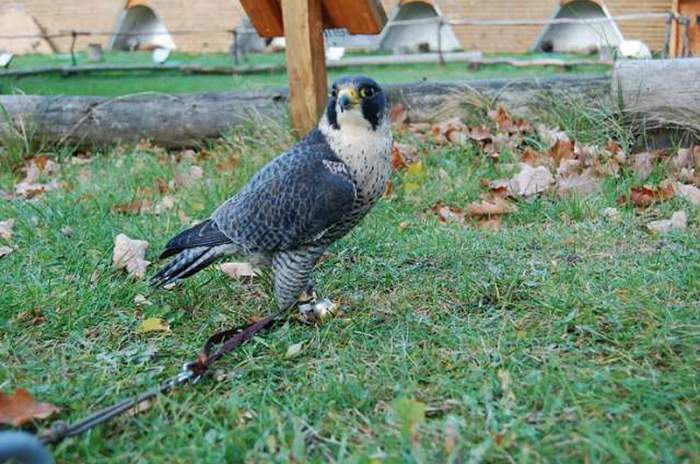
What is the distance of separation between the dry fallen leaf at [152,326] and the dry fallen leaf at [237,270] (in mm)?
498

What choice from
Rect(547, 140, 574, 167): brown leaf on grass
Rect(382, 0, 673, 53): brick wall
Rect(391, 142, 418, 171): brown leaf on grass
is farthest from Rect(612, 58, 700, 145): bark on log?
Rect(382, 0, 673, 53): brick wall

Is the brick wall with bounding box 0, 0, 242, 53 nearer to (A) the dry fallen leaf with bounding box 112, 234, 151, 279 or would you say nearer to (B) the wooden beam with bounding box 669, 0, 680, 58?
(B) the wooden beam with bounding box 669, 0, 680, 58

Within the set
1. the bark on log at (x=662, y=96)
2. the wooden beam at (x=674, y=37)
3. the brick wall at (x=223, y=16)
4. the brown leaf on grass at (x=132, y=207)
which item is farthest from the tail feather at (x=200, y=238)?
the brick wall at (x=223, y=16)

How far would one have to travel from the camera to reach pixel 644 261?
2752mm

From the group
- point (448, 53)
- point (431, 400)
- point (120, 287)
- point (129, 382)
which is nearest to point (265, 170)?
point (120, 287)

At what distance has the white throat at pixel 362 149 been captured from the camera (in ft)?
7.85

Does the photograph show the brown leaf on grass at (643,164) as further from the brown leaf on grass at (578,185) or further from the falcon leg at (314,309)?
the falcon leg at (314,309)

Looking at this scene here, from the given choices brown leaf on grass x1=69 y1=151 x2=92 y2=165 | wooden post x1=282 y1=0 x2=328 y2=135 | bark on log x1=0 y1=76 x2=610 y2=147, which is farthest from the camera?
brown leaf on grass x1=69 y1=151 x2=92 y2=165

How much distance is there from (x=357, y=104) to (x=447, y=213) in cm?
140

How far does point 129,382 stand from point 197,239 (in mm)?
644

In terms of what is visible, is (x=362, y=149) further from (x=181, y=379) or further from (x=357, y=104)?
(x=181, y=379)

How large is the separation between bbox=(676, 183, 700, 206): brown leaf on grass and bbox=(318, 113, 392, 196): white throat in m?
1.73

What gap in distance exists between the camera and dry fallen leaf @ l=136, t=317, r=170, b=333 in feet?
7.98

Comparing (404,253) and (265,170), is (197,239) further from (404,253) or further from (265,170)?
Result: (404,253)
